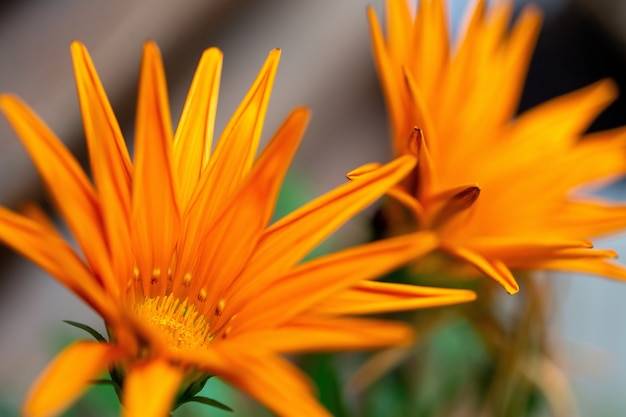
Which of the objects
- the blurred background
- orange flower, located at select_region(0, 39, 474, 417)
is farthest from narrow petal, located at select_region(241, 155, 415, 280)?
the blurred background

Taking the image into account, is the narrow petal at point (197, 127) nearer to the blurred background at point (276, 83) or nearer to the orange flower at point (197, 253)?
the orange flower at point (197, 253)

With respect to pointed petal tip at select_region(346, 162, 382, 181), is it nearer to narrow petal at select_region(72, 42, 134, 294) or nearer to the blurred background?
narrow petal at select_region(72, 42, 134, 294)

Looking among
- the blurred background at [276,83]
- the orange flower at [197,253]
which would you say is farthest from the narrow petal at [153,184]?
the blurred background at [276,83]

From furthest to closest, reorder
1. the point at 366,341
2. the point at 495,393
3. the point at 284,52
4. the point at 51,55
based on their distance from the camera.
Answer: the point at 284,52
the point at 51,55
the point at 495,393
the point at 366,341

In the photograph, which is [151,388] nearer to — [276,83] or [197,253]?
[197,253]

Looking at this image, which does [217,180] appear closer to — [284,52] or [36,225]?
[36,225]

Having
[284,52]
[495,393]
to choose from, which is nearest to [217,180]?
[495,393]
